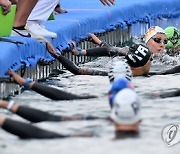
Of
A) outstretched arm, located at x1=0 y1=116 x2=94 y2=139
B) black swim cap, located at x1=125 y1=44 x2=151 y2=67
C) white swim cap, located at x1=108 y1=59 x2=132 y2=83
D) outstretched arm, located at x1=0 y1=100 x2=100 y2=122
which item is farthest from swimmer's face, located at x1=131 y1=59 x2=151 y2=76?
outstretched arm, located at x1=0 y1=116 x2=94 y2=139

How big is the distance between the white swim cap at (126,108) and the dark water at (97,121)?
0.65 ft

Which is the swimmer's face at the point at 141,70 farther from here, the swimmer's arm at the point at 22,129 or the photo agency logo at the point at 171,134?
the swimmer's arm at the point at 22,129

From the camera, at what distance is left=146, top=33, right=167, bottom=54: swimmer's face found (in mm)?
11977

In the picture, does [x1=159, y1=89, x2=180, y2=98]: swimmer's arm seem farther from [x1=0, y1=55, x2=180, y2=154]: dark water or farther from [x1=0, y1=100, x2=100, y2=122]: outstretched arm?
[x1=0, y1=100, x2=100, y2=122]: outstretched arm

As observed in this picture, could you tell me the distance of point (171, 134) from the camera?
7250mm

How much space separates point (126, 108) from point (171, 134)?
1.30m

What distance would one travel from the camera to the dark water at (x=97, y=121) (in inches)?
249

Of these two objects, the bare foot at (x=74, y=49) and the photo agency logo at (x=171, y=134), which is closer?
the photo agency logo at (x=171, y=134)

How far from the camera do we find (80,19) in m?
12.9

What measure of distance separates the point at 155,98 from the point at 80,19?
4256 millimetres

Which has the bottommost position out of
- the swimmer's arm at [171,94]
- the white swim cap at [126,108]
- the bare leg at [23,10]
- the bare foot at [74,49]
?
the swimmer's arm at [171,94]

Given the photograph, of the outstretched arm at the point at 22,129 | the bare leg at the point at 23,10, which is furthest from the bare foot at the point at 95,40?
the outstretched arm at the point at 22,129

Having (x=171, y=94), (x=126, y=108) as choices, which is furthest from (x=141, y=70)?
(x=126, y=108)

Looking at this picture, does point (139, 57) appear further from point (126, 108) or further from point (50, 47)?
point (126, 108)
